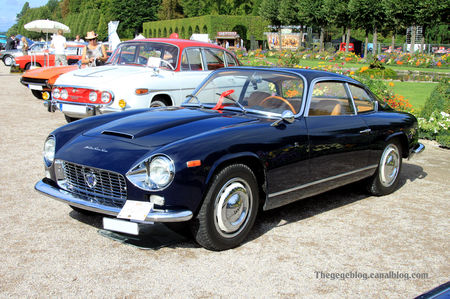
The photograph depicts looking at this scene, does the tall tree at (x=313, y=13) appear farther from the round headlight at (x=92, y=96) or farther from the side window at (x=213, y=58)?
the round headlight at (x=92, y=96)

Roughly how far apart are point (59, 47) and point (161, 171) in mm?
16180

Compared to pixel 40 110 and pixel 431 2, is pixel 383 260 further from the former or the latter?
pixel 431 2

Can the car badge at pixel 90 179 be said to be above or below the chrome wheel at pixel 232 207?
above

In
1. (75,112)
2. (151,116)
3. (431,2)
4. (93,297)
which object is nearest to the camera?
(93,297)

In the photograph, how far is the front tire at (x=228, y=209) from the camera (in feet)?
13.3

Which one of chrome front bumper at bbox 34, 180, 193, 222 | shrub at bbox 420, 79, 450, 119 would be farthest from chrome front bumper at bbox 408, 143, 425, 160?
shrub at bbox 420, 79, 450, 119

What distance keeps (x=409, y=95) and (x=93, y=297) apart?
592 inches

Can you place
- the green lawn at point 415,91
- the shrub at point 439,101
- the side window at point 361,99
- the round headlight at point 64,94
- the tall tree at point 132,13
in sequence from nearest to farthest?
the side window at point 361,99
the round headlight at point 64,94
the shrub at point 439,101
the green lawn at point 415,91
the tall tree at point 132,13

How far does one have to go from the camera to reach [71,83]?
927 centimetres

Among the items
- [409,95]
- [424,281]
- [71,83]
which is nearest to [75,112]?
[71,83]

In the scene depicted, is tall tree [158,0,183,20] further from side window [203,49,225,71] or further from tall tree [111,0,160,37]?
side window [203,49,225,71]

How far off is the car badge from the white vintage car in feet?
14.8

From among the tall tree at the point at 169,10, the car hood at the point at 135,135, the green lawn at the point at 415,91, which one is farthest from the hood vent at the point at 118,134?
the tall tree at the point at 169,10

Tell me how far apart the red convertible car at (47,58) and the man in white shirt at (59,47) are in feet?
1.77
